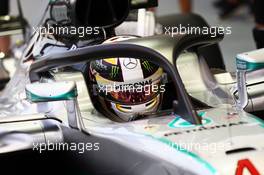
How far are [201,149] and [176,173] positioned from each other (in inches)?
2.8

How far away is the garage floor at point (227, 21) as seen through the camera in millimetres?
2247

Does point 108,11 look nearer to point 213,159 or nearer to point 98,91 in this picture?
point 98,91

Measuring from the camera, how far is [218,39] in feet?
4.84

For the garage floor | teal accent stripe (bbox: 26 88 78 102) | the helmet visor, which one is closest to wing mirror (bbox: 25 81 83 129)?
teal accent stripe (bbox: 26 88 78 102)

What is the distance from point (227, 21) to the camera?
12.7 feet

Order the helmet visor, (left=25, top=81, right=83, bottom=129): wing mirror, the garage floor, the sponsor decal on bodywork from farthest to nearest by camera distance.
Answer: the garage floor, the helmet visor, (left=25, top=81, right=83, bottom=129): wing mirror, the sponsor decal on bodywork

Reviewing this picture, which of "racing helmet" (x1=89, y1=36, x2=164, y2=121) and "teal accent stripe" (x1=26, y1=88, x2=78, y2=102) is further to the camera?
"racing helmet" (x1=89, y1=36, x2=164, y2=121)

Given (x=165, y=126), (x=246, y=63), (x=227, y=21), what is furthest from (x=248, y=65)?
(x=227, y=21)

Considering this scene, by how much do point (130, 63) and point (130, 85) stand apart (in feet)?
0.16

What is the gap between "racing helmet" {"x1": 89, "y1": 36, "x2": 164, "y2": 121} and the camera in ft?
4.49

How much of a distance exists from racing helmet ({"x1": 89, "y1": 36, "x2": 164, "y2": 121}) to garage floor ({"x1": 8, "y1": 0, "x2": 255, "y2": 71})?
51 cm

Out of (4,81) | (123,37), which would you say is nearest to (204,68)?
(123,37)

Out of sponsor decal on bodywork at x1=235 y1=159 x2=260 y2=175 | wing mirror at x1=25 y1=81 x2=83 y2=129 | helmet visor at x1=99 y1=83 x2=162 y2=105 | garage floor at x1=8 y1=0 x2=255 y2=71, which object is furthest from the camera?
garage floor at x1=8 y1=0 x2=255 y2=71

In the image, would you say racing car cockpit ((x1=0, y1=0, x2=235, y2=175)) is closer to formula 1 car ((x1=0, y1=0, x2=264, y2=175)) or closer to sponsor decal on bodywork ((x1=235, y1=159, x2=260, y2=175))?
formula 1 car ((x1=0, y1=0, x2=264, y2=175))
